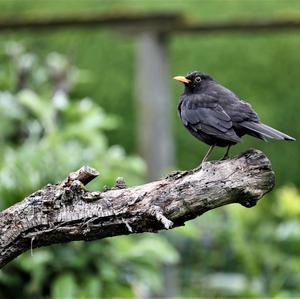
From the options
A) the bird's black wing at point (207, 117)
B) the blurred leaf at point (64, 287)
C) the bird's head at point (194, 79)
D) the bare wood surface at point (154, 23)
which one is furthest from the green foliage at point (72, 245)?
the bird's black wing at point (207, 117)

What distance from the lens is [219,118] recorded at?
3.74m

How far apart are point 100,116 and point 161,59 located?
3.18 feet

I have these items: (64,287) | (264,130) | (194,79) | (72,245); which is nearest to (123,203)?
(264,130)

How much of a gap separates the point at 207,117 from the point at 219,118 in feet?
0.21

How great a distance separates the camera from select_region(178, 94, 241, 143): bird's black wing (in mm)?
3682

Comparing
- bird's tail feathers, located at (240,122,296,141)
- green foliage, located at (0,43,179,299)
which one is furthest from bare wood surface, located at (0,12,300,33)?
bird's tail feathers, located at (240,122,296,141)

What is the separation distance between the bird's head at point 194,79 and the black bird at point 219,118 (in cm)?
11

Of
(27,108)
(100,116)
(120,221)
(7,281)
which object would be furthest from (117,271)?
(120,221)

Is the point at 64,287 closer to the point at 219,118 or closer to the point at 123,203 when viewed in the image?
the point at 219,118

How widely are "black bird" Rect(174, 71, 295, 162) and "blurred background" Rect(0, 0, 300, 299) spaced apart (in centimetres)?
95

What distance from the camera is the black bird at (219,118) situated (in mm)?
3666

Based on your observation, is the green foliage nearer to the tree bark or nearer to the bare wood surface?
the bare wood surface

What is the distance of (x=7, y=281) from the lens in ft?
20.1

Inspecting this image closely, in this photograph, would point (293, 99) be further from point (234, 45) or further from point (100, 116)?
point (100, 116)
